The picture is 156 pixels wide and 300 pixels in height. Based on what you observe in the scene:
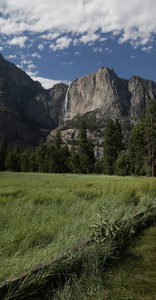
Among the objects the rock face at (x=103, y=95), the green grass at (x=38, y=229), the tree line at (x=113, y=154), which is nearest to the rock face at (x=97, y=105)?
the rock face at (x=103, y=95)

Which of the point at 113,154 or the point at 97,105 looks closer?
the point at 113,154

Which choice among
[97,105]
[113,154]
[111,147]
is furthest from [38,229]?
[97,105]

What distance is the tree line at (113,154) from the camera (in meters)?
28.2

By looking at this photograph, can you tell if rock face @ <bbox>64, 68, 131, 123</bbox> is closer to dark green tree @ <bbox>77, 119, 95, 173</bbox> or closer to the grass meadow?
dark green tree @ <bbox>77, 119, 95, 173</bbox>

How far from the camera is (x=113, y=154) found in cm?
4447

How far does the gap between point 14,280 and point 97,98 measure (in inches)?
7579

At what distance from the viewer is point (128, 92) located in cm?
19662

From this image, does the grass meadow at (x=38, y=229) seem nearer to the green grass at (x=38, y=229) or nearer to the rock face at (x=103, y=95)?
the green grass at (x=38, y=229)

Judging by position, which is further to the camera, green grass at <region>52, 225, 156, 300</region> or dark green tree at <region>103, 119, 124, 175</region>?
dark green tree at <region>103, 119, 124, 175</region>

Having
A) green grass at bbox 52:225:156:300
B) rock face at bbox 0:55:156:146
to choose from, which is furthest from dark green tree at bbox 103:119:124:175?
rock face at bbox 0:55:156:146

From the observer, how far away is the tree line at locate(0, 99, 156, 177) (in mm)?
28250

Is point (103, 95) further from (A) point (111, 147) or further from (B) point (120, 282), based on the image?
(B) point (120, 282)

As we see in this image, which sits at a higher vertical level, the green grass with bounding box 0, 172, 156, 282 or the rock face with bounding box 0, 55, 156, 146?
the rock face with bounding box 0, 55, 156, 146

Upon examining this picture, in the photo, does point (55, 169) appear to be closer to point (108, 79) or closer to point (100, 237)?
point (100, 237)
